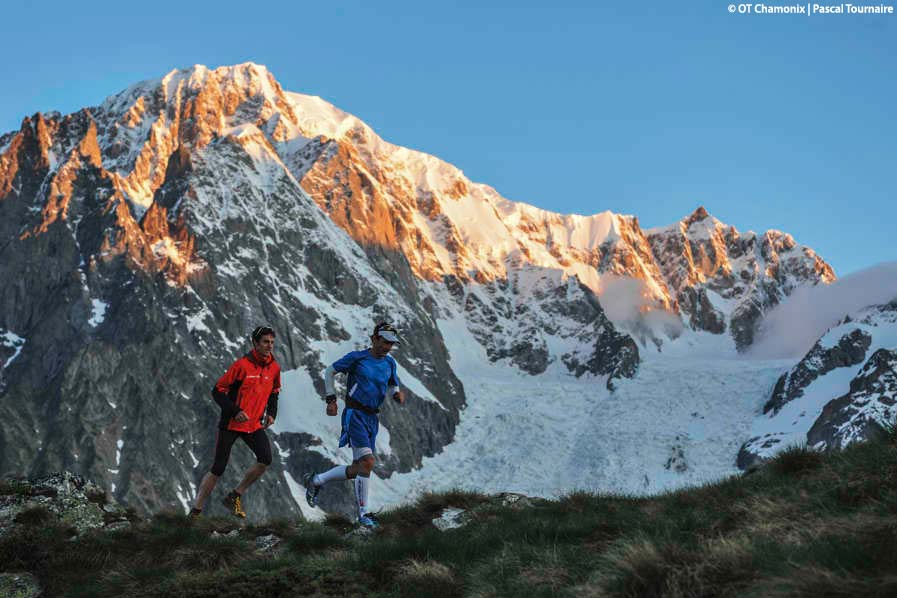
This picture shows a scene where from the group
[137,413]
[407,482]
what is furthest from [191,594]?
[407,482]

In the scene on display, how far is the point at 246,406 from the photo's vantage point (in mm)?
13703

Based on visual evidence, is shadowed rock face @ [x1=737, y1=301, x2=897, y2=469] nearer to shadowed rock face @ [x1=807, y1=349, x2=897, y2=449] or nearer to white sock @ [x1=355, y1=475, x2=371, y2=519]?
shadowed rock face @ [x1=807, y1=349, x2=897, y2=449]

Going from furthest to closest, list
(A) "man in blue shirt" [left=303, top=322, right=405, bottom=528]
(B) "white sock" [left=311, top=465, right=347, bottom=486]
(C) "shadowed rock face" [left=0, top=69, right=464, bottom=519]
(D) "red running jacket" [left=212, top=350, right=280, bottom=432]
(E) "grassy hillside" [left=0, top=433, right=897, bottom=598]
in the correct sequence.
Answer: (C) "shadowed rock face" [left=0, top=69, right=464, bottom=519] → (B) "white sock" [left=311, top=465, right=347, bottom=486] → (D) "red running jacket" [left=212, top=350, right=280, bottom=432] → (A) "man in blue shirt" [left=303, top=322, right=405, bottom=528] → (E) "grassy hillside" [left=0, top=433, right=897, bottom=598]

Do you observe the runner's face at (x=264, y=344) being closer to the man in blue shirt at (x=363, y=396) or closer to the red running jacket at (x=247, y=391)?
the red running jacket at (x=247, y=391)

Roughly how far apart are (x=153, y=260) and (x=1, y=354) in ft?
106

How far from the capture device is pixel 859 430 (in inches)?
5492

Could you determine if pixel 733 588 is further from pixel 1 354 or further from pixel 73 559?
pixel 1 354

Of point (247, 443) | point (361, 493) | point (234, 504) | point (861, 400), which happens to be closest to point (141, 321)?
point (861, 400)

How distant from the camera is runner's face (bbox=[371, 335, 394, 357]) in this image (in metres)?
13.4

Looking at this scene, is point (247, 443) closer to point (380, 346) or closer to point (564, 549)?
point (380, 346)

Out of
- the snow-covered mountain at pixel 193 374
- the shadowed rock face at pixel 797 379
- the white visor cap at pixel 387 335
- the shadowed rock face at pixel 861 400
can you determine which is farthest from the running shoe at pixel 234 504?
the shadowed rock face at pixel 797 379

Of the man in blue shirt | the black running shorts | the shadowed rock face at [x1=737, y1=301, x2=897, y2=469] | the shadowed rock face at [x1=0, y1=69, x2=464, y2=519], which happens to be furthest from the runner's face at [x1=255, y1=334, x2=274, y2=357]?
the shadowed rock face at [x1=737, y1=301, x2=897, y2=469]

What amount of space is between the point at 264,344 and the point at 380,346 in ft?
6.25

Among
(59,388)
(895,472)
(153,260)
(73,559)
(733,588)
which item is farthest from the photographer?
(153,260)
